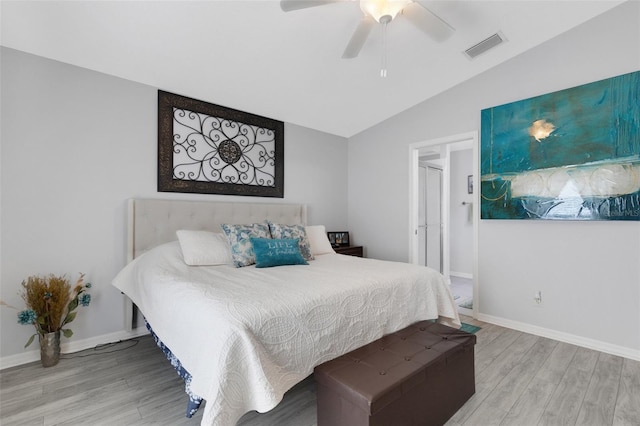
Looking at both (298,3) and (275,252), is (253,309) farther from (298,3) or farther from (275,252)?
(298,3)

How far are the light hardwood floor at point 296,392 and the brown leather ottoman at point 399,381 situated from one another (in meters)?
0.23

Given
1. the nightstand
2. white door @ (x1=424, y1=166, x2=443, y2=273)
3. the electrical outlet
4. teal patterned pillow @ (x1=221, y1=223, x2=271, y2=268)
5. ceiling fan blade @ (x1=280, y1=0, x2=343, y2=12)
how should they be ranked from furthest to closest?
1. white door @ (x1=424, y1=166, x2=443, y2=273)
2. the nightstand
3. the electrical outlet
4. teal patterned pillow @ (x1=221, y1=223, x2=271, y2=268)
5. ceiling fan blade @ (x1=280, y1=0, x2=343, y2=12)

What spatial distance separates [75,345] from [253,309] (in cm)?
212

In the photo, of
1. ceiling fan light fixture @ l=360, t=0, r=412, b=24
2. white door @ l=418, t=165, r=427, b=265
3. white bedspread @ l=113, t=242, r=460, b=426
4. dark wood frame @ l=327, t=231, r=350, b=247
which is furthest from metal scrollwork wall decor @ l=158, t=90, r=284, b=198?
white door @ l=418, t=165, r=427, b=265

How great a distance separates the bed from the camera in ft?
4.15

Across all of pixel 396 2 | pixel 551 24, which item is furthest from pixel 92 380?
pixel 551 24

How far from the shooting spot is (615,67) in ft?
8.15

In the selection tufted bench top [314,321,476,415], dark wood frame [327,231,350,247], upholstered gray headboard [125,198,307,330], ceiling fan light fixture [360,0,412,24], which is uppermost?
ceiling fan light fixture [360,0,412,24]

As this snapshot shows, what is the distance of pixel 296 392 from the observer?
1920mm

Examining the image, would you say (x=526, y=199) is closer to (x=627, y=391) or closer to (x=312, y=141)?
(x=627, y=391)

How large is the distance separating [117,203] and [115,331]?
1170 mm

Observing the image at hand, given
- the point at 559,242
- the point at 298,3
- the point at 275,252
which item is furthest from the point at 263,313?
the point at 559,242

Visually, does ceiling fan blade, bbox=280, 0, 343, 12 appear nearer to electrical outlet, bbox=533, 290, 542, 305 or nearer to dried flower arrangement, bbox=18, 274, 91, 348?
dried flower arrangement, bbox=18, 274, 91, 348

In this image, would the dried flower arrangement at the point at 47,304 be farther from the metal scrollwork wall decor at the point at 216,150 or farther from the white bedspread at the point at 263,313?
the metal scrollwork wall decor at the point at 216,150
